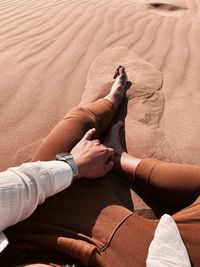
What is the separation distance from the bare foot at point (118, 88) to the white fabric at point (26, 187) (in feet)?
3.60

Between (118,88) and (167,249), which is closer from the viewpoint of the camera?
(167,249)

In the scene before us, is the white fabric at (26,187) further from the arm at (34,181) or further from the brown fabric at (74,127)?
the brown fabric at (74,127)

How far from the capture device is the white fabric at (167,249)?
1.51 m

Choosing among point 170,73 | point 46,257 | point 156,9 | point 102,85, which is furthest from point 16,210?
point 156,9

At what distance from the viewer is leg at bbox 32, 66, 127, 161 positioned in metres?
2.10

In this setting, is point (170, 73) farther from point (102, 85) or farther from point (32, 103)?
point (32, 103)

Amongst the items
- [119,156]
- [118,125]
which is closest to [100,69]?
[118,125]

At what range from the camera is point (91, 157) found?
208 cm

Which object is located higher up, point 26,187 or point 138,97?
point 26,187

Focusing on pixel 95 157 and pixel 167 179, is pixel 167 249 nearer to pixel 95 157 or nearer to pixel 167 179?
pixel 167 179

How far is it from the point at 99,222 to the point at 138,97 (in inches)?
56.7

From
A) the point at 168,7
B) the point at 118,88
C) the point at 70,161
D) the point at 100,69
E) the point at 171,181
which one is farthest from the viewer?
the point at 168,7

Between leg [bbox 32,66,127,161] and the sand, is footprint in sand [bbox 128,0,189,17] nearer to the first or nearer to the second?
the sand

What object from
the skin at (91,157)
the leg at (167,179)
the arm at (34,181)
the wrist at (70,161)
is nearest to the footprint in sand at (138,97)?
the leg at (167,179)
